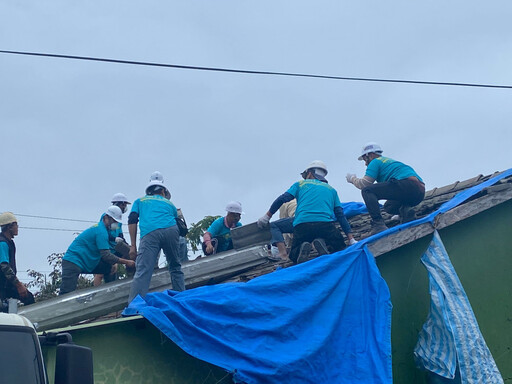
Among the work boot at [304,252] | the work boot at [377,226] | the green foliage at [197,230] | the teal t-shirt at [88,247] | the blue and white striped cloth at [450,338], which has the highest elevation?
the green foliage at [197,230]

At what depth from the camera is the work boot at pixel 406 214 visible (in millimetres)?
8719

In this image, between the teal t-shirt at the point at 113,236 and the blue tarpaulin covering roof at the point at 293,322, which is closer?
the blue tarpaulin covering roof at the point at 293,322

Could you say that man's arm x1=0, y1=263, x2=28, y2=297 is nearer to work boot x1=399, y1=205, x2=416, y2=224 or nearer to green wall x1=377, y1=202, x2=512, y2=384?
green wall x1=377, y1=202, x2=512, y2=384

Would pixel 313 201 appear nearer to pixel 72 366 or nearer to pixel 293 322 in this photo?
pixel 293 322

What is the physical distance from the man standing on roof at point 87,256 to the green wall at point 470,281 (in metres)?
3.74

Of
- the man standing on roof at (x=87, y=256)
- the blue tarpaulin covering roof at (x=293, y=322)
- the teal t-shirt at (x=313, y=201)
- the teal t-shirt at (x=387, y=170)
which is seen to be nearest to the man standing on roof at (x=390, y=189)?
the teal t-shirt at (x=387, y=170)

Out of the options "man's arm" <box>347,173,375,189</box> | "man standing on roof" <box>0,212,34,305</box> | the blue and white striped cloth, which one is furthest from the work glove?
"man standing on roof" <box>0,212,34,305</box>

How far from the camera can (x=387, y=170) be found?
29.2 feet

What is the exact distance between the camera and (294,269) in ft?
20.9

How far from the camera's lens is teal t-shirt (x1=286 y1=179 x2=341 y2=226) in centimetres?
810

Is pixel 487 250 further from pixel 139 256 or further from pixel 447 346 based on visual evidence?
pixel 139 256

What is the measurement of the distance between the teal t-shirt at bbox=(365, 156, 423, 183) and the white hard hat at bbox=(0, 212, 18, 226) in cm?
485

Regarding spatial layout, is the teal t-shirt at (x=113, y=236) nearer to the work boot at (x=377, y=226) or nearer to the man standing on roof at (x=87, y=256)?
the man standing on roof at (x=87, y=256)

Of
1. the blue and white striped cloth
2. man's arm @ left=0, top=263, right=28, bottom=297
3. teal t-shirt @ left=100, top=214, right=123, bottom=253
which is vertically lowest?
the blue and white striped cloth
